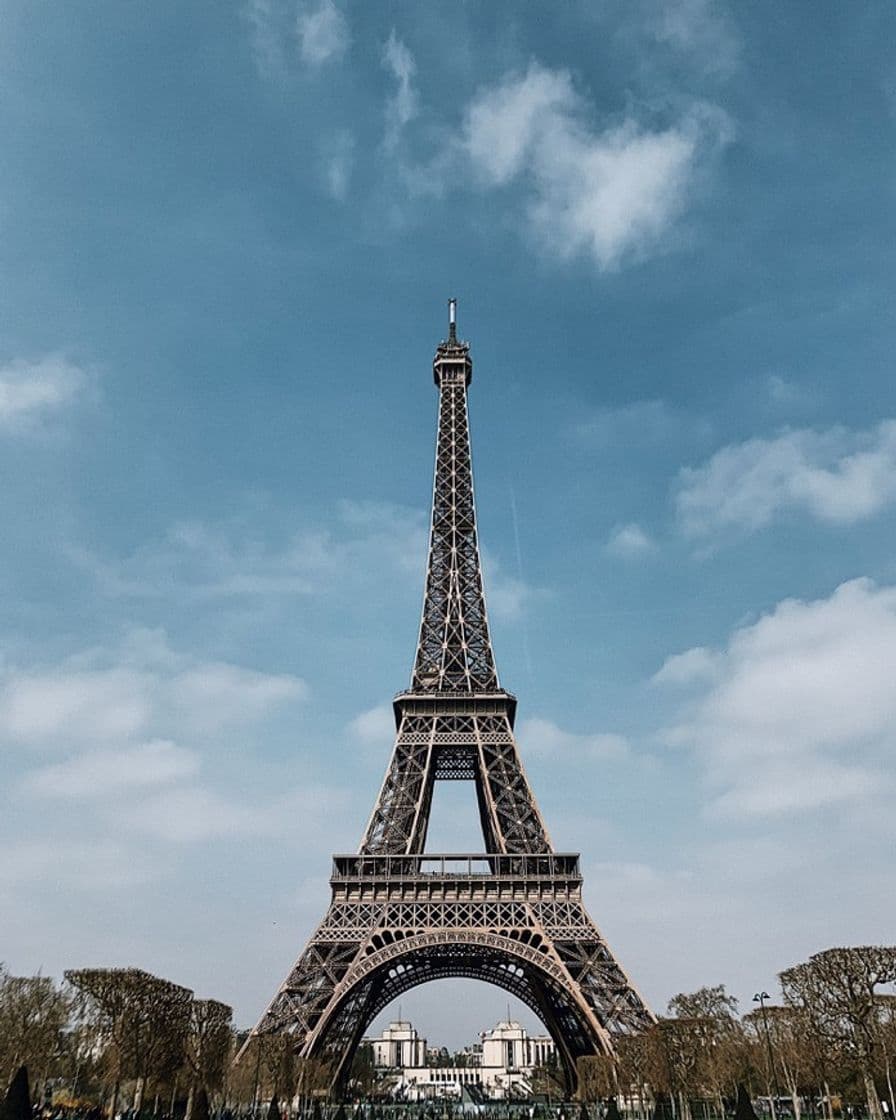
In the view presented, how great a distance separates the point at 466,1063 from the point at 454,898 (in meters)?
159

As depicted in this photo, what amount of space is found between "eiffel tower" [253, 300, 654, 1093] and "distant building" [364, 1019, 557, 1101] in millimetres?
96653

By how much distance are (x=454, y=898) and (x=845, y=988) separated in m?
Answer: 21.7

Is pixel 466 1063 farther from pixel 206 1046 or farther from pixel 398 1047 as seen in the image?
pixel 206 1046

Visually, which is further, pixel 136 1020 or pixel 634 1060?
pixel 634 1060

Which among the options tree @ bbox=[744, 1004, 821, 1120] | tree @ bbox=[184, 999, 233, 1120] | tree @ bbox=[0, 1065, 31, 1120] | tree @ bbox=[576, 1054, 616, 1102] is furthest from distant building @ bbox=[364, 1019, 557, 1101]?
tree @ bbox=[0, 1065, 31, 1120]

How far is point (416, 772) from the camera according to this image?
54.2m

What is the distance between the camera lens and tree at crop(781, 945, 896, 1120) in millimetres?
32812

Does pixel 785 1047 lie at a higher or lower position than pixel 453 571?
lower

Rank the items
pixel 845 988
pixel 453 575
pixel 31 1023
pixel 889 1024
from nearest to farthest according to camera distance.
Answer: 1. pixel 845 988
2. pixel 31 1023
3. pixel 889 1024
4. pixel 453 575

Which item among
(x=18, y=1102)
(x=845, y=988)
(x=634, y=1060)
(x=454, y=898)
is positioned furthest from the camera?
(x=454, y=898)

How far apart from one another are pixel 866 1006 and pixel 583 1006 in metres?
15.9

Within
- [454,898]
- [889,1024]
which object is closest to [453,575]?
[454,898]

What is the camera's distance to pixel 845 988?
33.9 metres

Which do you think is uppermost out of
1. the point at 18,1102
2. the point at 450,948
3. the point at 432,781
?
the point at 432,781
